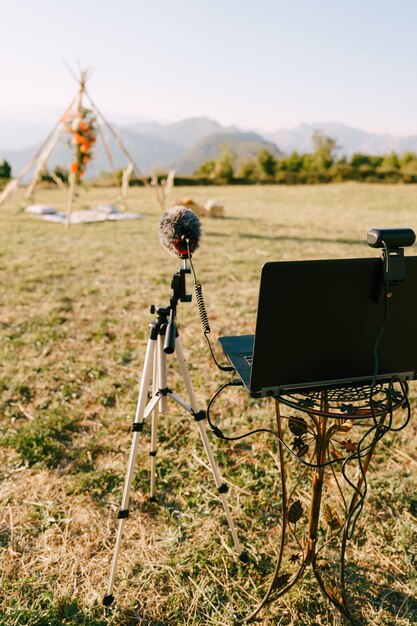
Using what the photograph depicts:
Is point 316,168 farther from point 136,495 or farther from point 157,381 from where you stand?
point 157,381

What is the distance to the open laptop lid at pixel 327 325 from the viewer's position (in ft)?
5.15

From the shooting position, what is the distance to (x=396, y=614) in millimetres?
2406

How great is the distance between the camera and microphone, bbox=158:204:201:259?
2191 mm

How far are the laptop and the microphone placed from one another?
787 millimetres

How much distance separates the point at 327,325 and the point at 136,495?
91.8 inches

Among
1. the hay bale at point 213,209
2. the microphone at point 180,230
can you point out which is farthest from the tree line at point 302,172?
the microphone at point 180,230

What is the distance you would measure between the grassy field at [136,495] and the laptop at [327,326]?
1.57 m

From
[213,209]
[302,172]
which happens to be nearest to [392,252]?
[213,209]

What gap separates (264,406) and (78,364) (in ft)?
7.71

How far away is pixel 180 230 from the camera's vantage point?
220 cm

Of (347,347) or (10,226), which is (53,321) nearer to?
(347,347)

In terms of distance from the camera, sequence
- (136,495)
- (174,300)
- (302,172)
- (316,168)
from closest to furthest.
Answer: (174,300)
(136,495)
(302,172)
(316,168)

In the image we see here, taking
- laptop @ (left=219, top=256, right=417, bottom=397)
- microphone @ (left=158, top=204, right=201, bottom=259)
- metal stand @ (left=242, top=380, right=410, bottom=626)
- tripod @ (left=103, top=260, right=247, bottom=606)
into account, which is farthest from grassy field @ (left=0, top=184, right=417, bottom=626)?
microphone @ (left=158, top=204, right=201, bottom=259)

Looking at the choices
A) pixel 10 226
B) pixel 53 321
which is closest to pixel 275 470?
pixel 53 321
